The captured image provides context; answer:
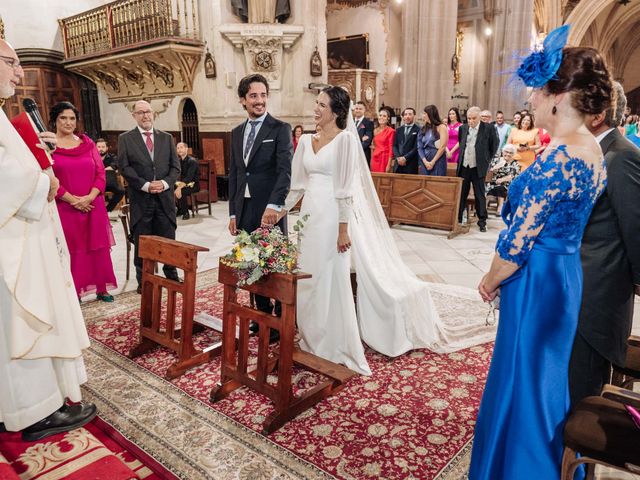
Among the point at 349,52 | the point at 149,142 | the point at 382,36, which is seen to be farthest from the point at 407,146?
the point at 349,52

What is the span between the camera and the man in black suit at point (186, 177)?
790 cm

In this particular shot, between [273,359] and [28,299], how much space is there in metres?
1.44

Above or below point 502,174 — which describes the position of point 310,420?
below

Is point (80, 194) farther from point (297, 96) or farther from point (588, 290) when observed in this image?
point (297, 96)

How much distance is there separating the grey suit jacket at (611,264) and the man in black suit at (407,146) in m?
5.75

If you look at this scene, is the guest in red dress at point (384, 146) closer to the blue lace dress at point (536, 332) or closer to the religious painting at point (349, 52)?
the blue lace dress at point (536, 332)

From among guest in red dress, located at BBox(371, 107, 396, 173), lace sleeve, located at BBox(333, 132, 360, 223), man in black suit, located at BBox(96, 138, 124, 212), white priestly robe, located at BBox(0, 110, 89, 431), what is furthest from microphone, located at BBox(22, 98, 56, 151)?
guest in red dress, located at BBox(371, 107, 396, 173)

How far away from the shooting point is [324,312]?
3.14 m

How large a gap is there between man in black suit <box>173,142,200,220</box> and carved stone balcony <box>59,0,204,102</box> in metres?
3.22

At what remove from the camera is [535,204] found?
5.43 feet

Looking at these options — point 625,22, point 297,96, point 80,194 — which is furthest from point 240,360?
point 625,22

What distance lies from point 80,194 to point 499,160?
219 inches

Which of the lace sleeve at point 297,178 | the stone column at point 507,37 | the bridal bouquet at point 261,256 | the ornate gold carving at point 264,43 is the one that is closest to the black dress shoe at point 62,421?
the bridal bouquet at point 261,256

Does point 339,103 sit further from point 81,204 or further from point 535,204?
point 81,204
